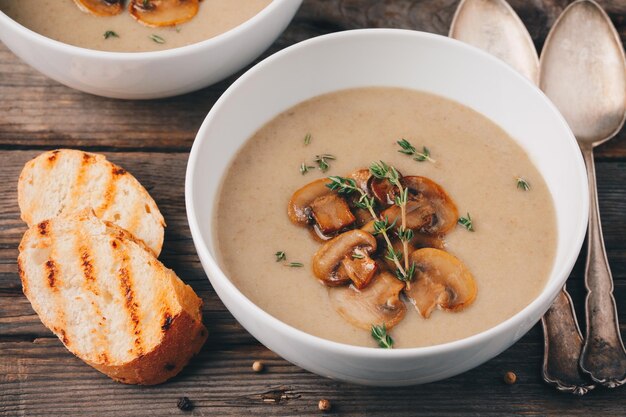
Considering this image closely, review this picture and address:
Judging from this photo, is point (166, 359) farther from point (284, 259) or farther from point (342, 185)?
point (342, 185)

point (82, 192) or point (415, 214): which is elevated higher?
point (415, 214)

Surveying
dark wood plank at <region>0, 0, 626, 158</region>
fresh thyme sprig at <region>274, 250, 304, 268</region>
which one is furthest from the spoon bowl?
fresh thyme sprig at <region>274, 250, 304, 268</region>

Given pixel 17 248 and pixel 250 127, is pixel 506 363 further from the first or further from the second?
pixel 17 248

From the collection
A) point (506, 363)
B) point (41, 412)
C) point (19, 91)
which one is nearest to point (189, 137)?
point (19, 91)

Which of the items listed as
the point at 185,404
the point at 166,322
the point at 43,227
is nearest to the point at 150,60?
the point at 43,227

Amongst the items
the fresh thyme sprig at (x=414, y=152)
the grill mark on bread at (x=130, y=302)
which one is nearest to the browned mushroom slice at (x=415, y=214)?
the fresh thyme sprig at (x=414, y=152)

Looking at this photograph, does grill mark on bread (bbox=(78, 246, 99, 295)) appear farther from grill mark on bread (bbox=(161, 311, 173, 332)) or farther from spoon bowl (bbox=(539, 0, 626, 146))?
spoon bowl (bbox=(539, 0, 626, 146))
